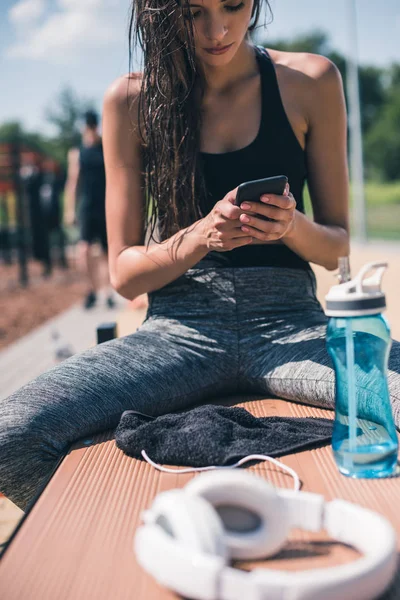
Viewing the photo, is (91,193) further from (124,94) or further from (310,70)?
(310,70)

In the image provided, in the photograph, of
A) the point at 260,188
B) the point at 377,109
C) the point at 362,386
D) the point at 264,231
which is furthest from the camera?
the point at 377,109

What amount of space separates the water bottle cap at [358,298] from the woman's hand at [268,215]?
0.42m

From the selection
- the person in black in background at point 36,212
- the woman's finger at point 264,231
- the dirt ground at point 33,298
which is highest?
the woman's finger at point 264,231

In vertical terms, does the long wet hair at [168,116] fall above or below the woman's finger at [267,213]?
above

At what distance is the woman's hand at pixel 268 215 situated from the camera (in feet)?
5.05

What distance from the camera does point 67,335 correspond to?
20.6ft

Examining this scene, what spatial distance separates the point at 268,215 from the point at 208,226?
0.20 meters

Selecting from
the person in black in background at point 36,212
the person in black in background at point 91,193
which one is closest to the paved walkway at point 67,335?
the person in black in background at point 91,193

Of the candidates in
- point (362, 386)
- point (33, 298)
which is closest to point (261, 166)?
point (362, 386)

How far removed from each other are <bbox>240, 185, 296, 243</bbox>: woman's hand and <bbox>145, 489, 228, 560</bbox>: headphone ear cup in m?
0.79

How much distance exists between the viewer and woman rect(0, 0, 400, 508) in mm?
1736

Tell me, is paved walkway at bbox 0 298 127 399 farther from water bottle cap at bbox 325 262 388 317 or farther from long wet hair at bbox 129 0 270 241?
water bottle cap at bbox 325 262 388 317

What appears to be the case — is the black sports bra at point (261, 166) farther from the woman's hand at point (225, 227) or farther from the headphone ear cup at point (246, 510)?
the headphone ear cup at point (246, 510)

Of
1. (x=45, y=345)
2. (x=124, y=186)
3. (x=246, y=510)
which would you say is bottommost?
(x=45, y=345)
